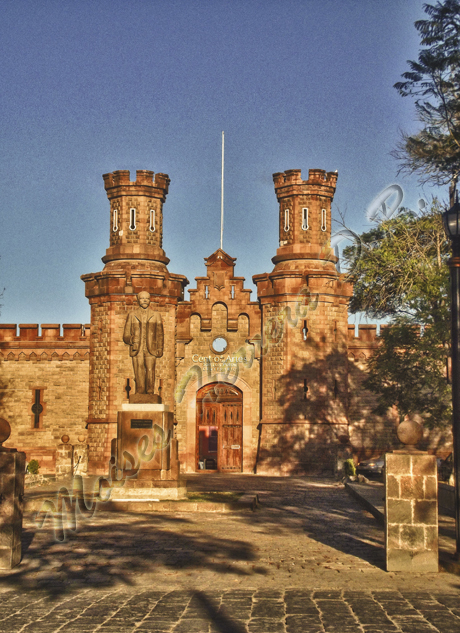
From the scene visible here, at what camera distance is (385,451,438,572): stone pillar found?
375 inches

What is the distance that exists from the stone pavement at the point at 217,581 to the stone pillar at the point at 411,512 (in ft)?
0.77

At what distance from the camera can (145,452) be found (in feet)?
59.2

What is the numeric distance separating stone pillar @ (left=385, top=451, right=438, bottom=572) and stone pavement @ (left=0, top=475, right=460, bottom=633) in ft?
0.77

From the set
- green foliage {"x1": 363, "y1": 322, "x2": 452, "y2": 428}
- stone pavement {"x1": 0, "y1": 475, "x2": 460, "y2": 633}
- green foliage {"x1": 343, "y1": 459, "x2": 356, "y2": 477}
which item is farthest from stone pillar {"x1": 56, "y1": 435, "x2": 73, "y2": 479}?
stone pavement {"x1": 0, "y1": 475, "x2": 460, "y2": 633}

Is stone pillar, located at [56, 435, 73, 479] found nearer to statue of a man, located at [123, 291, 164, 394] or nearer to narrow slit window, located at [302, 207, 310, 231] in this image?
statue of a man, located at [123, 291, 164, 394]

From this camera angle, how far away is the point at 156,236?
32562mm

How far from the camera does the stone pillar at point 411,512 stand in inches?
375

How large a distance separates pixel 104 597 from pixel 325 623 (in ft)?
8.13

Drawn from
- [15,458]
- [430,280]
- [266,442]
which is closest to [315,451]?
[266,442]

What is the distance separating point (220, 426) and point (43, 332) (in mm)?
8213

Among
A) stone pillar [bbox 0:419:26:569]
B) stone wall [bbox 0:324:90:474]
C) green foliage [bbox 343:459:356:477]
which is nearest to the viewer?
stone pillar [bbox 0:419:26:569]

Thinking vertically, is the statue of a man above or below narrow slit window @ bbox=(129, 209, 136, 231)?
below

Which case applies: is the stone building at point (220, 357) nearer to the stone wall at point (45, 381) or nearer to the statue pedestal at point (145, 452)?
the stone wall at point (45, 381)

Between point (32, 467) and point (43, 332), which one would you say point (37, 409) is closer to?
point (43, 332)
